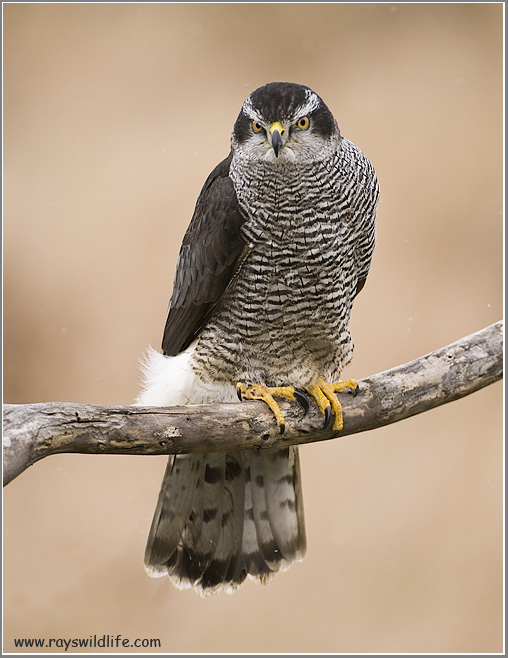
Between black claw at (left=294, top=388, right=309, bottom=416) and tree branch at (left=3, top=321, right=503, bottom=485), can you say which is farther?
black claw at (left=294, top=388, right=309, bottom=416)

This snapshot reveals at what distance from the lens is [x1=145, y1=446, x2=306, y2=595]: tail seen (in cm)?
248

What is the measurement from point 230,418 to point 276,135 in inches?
35.7

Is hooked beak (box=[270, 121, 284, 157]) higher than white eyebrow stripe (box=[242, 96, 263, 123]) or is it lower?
lower

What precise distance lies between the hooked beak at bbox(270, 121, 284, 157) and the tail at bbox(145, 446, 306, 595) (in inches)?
47.5

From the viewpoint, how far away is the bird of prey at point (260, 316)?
2.15 metres

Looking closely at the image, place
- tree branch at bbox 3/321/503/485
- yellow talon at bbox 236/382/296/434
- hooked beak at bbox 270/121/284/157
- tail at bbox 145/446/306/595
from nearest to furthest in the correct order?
tree branch at bbox 3/321/503/485 < hooked beak at bbox 270/121/284/157 < yellow talon at bbox 236/382/296/434 < tail at bbox 145/446/306/595

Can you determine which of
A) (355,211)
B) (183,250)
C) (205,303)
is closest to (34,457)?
(205,303)

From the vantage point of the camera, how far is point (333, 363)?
2465 millimetres

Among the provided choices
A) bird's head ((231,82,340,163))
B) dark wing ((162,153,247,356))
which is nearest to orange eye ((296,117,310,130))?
bird's head ((231,82,340,163))

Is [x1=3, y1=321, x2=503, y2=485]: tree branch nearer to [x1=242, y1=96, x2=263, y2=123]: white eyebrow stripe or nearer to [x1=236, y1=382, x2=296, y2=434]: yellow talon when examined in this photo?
[x1=236, y1=382, x2=296, y2=434]: yellow talon

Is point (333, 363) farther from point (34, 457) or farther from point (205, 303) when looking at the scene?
point (34, 457)

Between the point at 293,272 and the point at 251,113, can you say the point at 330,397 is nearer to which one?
the point at 293,272

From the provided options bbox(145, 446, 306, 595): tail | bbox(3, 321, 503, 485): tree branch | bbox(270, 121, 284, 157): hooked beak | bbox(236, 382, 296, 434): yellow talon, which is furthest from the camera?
bbox(145, 446, 306, 595): tail

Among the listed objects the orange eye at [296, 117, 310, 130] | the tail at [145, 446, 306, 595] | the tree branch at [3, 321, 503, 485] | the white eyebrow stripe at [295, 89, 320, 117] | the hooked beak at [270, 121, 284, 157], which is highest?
the white eyebrow stripe at [295, 89, 320, 117]
